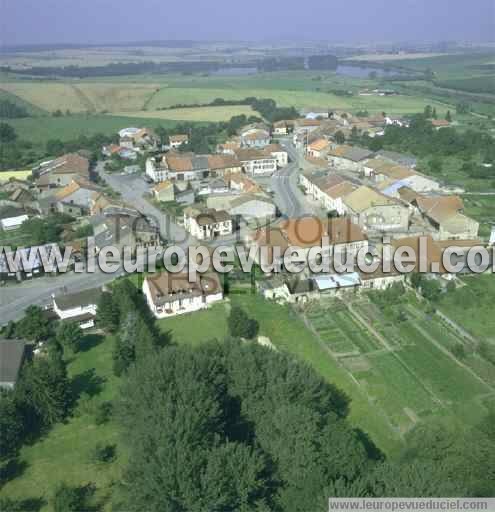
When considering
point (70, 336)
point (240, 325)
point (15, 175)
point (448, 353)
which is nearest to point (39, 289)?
point (70, 336)

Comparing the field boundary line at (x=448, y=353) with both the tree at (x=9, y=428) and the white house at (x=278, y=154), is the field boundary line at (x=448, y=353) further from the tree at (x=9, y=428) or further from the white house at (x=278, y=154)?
the white house at (x=278, y=154)

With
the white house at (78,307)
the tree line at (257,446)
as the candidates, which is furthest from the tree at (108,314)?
the tree line at (257,446)

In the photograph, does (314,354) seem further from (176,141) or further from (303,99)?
(303,99)

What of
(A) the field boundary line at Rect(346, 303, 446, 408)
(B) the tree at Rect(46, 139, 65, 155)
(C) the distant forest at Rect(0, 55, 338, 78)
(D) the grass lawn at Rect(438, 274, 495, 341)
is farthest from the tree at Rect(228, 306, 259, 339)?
(C) the distant forest at Rect(0, 55, 338, 78)

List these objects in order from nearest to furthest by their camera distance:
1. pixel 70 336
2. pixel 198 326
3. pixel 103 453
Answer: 1. pixel 103 453
2. pixel 70 336
3. pixel 198 326

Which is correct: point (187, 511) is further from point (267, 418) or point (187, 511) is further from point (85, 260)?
point (85, 260)

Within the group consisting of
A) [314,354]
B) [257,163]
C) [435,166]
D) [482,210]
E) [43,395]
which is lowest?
[482,210]

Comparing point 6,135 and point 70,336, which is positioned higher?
point 6,135
